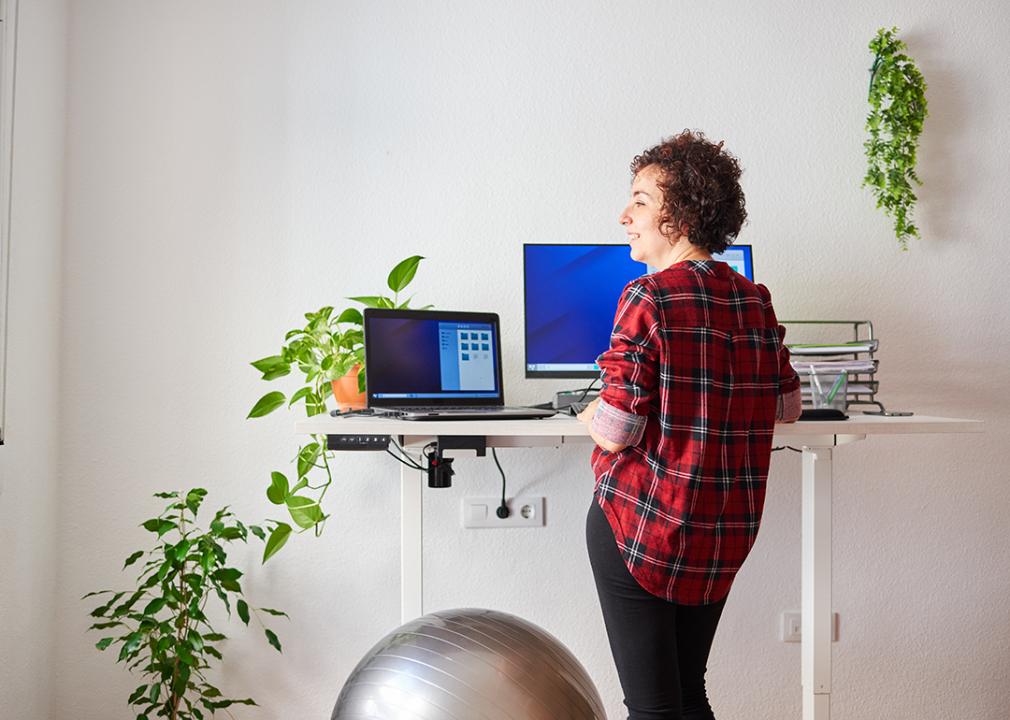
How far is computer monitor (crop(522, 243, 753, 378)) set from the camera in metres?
2.04

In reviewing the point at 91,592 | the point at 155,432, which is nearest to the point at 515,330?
the point at 155,432

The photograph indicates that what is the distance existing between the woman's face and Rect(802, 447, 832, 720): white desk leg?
869mm

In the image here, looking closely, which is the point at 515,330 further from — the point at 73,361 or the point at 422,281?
the point at 73,361

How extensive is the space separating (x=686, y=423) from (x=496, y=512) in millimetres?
1148

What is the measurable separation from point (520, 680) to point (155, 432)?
1.31 metres

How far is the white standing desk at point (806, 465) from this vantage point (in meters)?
1.58

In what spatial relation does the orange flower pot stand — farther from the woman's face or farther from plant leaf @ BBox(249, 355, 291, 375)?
the woman's face

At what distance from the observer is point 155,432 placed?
2242 mm

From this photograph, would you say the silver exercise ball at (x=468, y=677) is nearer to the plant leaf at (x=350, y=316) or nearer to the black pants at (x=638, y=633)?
the black pants at (x=638, y=633)

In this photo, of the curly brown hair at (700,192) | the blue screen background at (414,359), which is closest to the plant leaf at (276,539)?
the blue screen background at (414,359)

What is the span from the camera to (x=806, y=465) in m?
2.11

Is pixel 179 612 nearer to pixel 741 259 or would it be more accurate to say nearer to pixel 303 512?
pixel 303 512

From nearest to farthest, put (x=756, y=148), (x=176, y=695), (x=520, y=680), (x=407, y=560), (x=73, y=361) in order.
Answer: (x=520, y=680), (x=407, y=560), (x=176, y=695), (x=73, y=361), (x=756, y=148)

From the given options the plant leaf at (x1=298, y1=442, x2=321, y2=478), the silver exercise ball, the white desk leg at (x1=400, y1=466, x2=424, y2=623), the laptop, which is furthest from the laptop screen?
the silver exercise ball
